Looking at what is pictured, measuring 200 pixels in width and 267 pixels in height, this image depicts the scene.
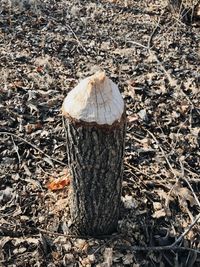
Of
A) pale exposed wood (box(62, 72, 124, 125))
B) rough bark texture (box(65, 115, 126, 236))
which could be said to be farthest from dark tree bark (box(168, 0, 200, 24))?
pale exposed wood (box(62, 72, 124, 125))

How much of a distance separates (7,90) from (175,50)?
2071mm

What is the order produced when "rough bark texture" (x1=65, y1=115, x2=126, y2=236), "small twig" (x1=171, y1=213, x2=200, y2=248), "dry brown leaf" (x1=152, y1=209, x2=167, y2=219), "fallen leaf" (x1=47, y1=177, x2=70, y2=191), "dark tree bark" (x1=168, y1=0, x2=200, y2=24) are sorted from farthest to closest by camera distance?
"dark tree bark" (x1=168, y1=0, x2=200, y2=24)
"fallen leaf" (x1=47, y1=177, x2=70, y2=191)
"dry brown leaf" (x1=152, y1=209, x2=167, y2=219)
"small twig" (x1=171, y1=213, x2=200, y2=248)
"rough bark texture" (x1=65, y1=115, x2=126, y2=236)

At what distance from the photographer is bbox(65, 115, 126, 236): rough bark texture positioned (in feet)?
6.59

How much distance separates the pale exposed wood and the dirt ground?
0.99 m

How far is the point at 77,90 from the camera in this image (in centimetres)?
196

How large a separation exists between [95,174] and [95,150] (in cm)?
20

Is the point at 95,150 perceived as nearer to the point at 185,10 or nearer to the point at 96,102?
the point at 96,102

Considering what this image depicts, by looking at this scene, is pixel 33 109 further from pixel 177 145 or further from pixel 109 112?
pixel 109 112

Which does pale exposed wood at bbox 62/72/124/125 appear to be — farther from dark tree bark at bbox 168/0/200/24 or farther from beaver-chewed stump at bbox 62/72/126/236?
dark tree bark at bbox 168/0/200/24

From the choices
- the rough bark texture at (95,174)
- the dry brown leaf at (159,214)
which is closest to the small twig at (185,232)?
the dry brown leaf at (159,214)

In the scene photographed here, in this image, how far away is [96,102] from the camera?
6.28ft

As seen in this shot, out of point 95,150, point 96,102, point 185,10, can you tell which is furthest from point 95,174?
point 185,10

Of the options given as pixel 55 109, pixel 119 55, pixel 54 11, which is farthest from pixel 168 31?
pixel 55 109

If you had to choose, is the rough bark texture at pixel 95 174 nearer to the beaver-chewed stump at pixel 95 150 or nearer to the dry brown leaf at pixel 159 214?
the beaver-chewed stump at pixel 95 150
